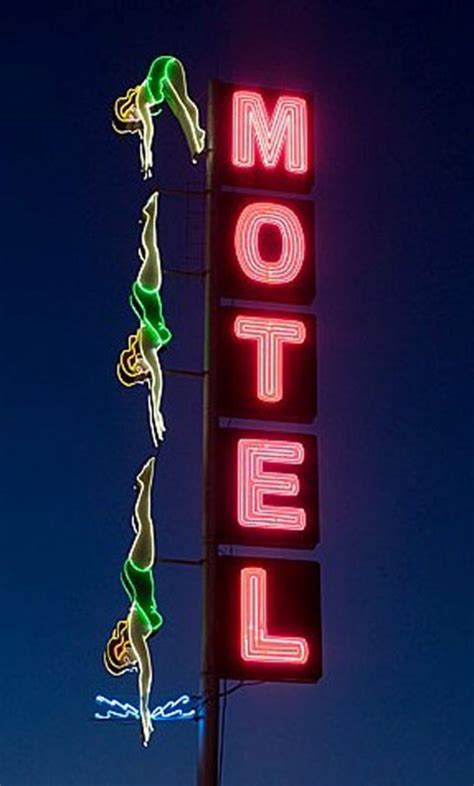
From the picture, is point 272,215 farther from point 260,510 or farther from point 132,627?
point 132,627

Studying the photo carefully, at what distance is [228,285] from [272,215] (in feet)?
3.27

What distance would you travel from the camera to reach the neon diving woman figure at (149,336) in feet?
75.6

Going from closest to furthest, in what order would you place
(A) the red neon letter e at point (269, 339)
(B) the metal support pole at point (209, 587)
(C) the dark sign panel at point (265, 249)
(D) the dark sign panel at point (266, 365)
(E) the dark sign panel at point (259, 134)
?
(B) the metal support pole at point (209, 587)
(D) the dark sign panel at point (266, 365)
(A) the red neon letter e at point (269, 339)
(C) the dark sign panel at point (265, 249)
(E) the dark sign panel at point (259, 134)

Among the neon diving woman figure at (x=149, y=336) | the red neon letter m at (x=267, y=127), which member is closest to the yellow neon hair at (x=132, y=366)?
the neon diving woman figure at (x=149, y=336)

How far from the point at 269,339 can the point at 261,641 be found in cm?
353

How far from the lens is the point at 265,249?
23844 millimetres

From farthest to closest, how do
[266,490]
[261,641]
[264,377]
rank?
[264,377]
[266,490]
[261,641]

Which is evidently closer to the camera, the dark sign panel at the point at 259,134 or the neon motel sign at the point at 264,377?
the neon motel sign at the point at 264,377

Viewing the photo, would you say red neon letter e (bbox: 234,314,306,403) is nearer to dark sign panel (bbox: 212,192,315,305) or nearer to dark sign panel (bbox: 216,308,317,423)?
dark sign panel (bbox: 216,308,317,423)

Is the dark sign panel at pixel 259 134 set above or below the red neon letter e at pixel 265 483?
above

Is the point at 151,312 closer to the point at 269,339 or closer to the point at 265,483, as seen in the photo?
the point at 269,339

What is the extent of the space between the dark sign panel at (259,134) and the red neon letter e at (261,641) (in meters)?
5.22

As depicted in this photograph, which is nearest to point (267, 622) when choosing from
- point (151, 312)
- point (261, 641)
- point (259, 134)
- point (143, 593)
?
point (261, 641)

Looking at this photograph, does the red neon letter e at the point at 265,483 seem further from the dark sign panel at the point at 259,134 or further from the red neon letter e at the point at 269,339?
the dark sign panel at the point at 259,134
